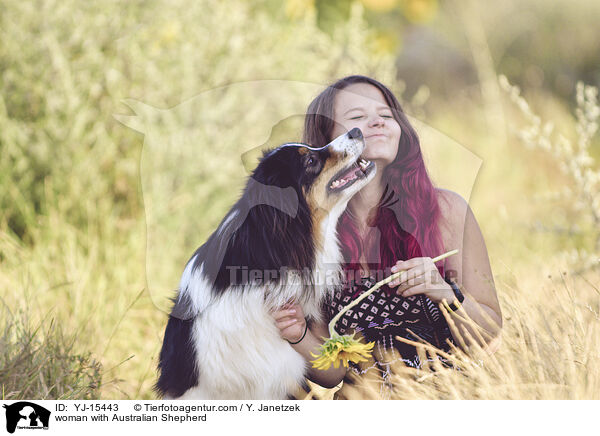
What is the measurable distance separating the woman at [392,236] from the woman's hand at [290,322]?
6 centimetres

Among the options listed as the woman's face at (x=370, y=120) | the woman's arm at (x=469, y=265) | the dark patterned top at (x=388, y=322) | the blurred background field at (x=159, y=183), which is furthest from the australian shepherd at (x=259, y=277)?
the woman's arm at (x=469, y=265)

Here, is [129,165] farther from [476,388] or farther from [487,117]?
[487,117]

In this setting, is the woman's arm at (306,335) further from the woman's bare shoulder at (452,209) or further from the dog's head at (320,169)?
the woman's bare shoulder at (452,209)

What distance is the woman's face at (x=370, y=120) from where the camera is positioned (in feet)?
7.86

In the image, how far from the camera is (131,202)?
4.35 metres

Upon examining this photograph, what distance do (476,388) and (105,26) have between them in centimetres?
353

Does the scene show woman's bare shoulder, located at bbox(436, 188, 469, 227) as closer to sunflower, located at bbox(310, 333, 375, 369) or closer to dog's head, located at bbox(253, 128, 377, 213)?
dog's head, located at bbox(253, 128, 377, 213)

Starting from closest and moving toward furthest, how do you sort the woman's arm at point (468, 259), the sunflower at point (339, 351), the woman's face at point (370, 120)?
the sunflower at point (339, 351), the woman's face at point (370, 120), the woman's arm at point (468, 259)

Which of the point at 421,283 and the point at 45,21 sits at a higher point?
the point at 45,21

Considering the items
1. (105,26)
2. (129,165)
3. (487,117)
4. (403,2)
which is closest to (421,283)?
(129,165)

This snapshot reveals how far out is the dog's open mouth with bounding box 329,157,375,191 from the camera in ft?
7.48

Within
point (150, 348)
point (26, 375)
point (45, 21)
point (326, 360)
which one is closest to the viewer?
point (326, 360)

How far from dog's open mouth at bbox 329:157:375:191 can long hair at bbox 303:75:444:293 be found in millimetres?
240
